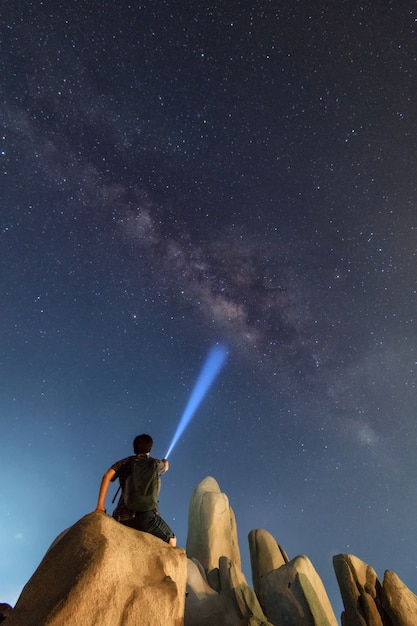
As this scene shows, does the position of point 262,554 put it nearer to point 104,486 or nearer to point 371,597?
point 371,597

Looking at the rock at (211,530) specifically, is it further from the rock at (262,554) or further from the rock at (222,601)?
the rock at (222,601)

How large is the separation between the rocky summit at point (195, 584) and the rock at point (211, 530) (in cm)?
5

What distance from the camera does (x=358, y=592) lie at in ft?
44.5

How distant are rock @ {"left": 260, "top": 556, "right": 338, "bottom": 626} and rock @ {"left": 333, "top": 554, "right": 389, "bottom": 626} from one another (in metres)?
0.86

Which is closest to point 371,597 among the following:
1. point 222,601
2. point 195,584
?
point 222,601

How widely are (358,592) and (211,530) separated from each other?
919 cm

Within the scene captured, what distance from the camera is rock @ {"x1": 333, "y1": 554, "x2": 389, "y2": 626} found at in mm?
12844

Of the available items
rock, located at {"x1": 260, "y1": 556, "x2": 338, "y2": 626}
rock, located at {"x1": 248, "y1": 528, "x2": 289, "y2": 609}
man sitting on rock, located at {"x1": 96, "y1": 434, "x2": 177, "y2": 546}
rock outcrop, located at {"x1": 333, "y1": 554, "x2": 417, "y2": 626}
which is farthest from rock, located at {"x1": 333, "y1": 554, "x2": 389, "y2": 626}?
man sitting on rock, located at {"x1": 96, "y1": 434, "x2": 177, "y2": 546}

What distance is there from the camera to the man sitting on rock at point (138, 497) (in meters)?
5.48

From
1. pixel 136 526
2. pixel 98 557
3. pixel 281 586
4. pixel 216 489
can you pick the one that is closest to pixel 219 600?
pixel 281 586

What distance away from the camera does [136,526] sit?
5.45 m

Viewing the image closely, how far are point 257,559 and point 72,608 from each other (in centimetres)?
1794

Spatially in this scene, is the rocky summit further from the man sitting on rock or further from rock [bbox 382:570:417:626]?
the man sitting on rock

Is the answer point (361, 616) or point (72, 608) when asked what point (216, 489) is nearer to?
point (361, 616)
